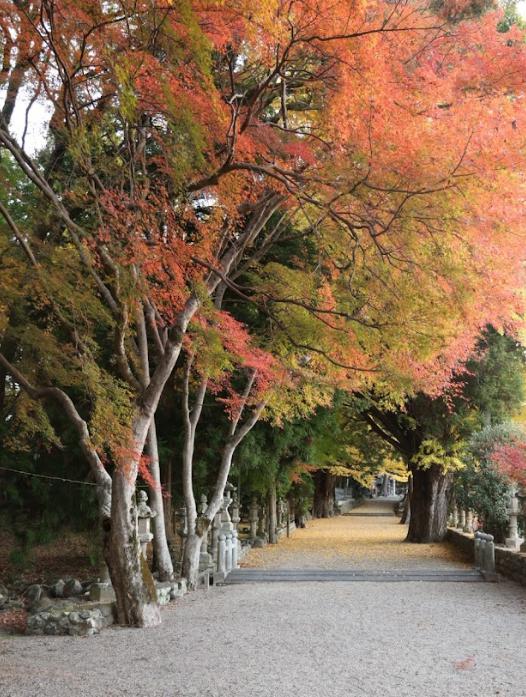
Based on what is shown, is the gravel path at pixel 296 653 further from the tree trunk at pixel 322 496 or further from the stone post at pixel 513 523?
the tree trunk at pixel 322 496

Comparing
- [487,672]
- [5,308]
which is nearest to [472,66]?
[5,308]

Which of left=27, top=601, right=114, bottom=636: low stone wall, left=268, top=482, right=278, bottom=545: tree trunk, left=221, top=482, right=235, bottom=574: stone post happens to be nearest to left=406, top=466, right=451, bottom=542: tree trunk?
left=268, top=482, right=278, bottom=545: tree trunk

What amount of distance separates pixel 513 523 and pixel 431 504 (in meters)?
6.52

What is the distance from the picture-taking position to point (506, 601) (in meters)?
11.0

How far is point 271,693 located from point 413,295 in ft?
19.2

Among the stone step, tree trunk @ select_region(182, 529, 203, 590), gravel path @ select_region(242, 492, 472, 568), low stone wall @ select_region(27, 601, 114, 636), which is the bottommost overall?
gravel path @ select_region(242, 492, 472, 568)

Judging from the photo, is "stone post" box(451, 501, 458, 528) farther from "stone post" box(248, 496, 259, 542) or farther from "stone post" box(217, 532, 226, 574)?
"stone post" box(217, 532, 226, 574)

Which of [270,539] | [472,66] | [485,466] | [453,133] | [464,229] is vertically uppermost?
[472,66]

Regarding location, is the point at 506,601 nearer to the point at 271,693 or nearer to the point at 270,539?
the point at 271,693

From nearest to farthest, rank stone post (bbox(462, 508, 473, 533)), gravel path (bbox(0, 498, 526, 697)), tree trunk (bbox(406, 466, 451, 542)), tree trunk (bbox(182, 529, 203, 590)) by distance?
gravel path (bbox(0, 498, 526, 697))
tree trunk (bbox(182, 529, 203, 590))
stone post (bbox(462, 508, 473, 533))
tree trunk (bbox(406, 466, 451, 542))

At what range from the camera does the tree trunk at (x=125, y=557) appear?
907cm

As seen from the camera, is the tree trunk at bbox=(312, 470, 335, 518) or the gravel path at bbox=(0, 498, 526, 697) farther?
the tree trunk at bbox=(312, 470, 335, 518)

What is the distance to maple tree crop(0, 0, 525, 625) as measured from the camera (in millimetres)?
7930

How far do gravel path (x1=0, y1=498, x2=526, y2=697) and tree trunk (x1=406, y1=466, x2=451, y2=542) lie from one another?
9.27 meters
